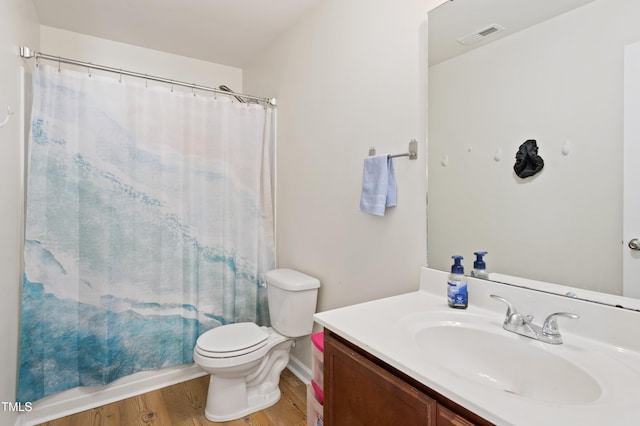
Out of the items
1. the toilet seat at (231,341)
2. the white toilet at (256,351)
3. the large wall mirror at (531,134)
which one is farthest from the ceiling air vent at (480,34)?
the toilet seat at (231,341)

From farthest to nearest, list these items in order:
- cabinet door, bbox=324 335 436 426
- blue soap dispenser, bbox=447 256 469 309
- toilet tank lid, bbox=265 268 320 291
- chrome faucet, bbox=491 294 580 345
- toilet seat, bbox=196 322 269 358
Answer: toilet tank lid, bbox=265 268 320 291
toilet seat, bbox=196 322 269 358
blue soap dispenser, bbox=447 256 469 309
chrome faucet, bbox=491 294 580 345
cabinet door, bbox=324 335 436 426

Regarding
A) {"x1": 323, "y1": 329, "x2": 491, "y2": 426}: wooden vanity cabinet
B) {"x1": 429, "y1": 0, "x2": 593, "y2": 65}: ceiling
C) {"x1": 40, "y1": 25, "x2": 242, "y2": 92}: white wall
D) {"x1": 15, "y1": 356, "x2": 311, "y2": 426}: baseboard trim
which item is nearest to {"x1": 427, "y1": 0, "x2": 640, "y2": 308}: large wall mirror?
{"x1": 429, "y1": 0, "x2": 593, "y2": 65}: ceiling

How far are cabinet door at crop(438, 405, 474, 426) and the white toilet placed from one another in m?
1.32

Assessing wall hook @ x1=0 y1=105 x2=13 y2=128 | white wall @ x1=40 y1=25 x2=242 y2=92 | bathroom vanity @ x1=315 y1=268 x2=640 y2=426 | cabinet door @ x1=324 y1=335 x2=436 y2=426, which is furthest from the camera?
white wall @ x1=40 y1=25 x2=242 y2=92

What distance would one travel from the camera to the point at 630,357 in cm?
81

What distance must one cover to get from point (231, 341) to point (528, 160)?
5.58ft

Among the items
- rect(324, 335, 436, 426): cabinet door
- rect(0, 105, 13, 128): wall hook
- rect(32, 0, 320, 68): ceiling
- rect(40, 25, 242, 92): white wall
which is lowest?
rect(324, 335, 436, 426): cabinet door

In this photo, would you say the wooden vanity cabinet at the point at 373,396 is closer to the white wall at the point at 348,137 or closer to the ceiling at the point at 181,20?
the white wall at the point at 348,137

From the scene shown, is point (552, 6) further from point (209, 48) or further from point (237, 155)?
point (209, 48)

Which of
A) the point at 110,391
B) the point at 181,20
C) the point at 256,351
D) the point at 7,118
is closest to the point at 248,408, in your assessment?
the point at 256,351

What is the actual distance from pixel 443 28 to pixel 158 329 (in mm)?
2298

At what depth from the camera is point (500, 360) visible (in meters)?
0.95

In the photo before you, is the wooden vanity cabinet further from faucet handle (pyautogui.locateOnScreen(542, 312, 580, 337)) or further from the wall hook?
the wall hook

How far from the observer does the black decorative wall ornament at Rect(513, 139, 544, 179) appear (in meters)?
1.04
